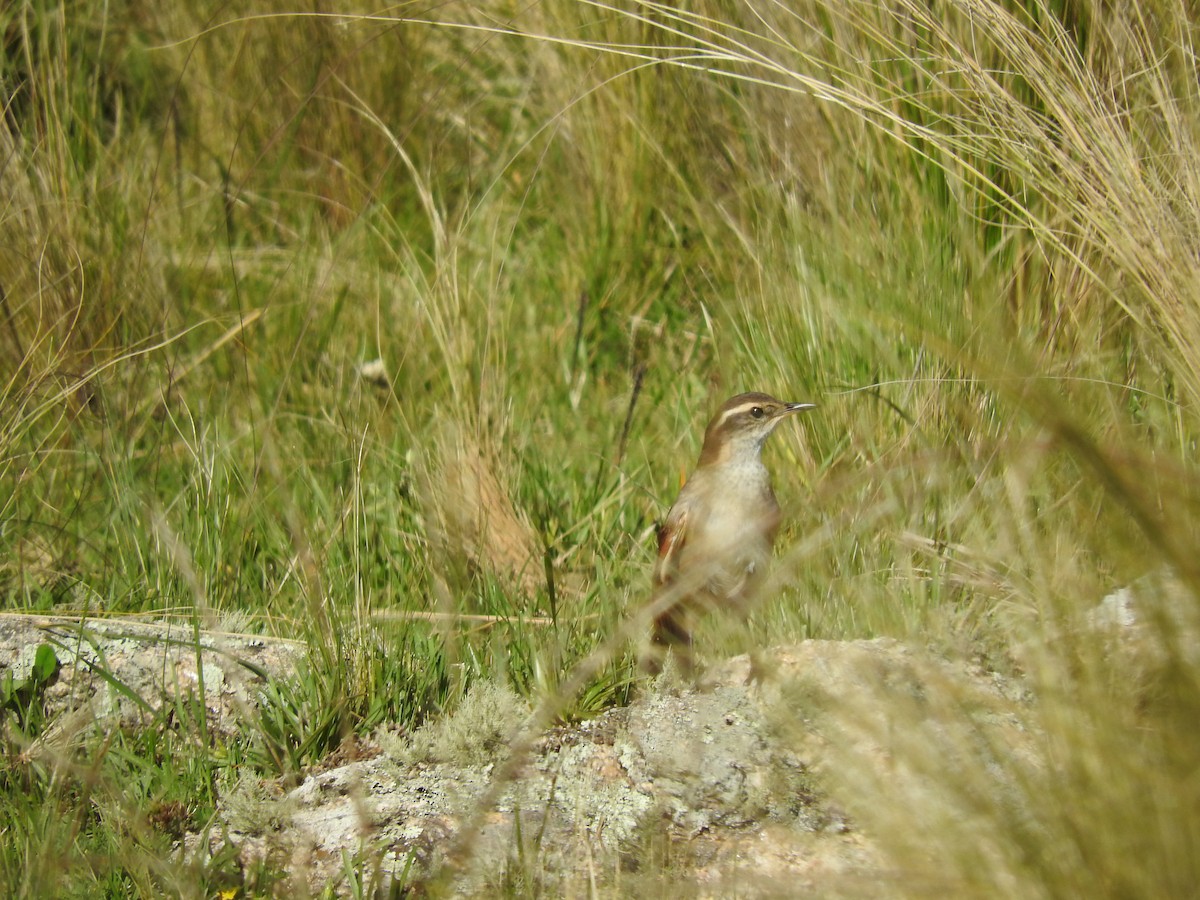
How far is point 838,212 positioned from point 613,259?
130 cm

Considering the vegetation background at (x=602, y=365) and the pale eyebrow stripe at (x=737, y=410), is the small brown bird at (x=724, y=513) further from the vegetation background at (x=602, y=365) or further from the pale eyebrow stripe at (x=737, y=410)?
the vegetation background at (x=602, y=365)

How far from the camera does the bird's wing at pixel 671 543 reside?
162 inches

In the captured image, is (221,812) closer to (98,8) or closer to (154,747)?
(154,747)

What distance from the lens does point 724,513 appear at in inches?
166

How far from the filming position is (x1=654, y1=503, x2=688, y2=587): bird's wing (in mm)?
4113

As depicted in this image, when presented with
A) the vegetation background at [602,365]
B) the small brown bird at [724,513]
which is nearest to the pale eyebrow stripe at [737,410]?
the small brown bird at [724,513]

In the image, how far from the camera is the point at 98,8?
6586 mm

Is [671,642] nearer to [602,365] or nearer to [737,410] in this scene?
[737,410]

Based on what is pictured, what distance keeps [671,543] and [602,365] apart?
157 cm

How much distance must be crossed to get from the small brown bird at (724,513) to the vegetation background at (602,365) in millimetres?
143

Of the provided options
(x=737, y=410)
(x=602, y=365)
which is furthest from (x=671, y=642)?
(x=602, y=365)

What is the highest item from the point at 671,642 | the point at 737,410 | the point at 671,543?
the point at 737,410

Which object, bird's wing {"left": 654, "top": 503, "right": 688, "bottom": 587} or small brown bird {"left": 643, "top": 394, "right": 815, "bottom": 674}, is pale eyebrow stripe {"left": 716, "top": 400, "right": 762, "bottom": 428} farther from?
bird's wing {"left": 654, "top": 503, "right": 688, "bottom": 587}

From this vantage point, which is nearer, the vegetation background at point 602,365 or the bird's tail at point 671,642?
the vegetation background at point 602,365
